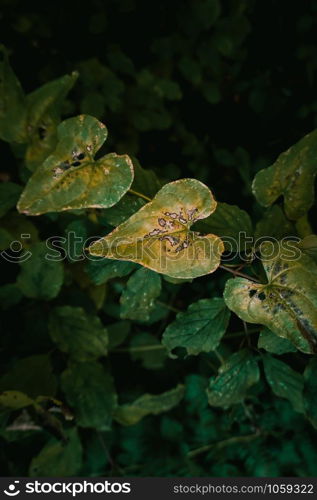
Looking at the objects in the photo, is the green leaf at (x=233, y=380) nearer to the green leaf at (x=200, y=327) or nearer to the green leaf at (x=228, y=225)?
the green leaf at (x=200, y=327)

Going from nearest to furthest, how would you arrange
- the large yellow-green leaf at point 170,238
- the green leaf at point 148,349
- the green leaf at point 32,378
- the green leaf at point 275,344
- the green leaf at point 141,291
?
the large yellow-green leaf at point 170,238 < the green leaf at point 275,344 < the green leaf at point 141,291 < the green leaf at point 32,378 < the green leaf at point 148,349

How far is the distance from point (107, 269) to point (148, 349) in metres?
0.51

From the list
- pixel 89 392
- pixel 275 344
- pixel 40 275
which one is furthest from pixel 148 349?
pixel 275 344

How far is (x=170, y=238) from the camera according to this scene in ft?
2.32

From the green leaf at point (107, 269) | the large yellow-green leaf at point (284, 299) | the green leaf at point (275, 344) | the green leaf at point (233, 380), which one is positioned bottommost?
the green leaf at point (233, 380)

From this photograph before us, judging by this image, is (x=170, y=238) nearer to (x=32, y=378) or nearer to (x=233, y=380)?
(x=233, y=380)

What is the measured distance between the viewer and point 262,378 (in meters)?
1.31

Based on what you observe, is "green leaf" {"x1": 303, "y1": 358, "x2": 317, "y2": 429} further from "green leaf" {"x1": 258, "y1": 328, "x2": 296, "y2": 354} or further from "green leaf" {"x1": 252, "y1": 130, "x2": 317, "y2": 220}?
"green leaf" {"x1": 252, "y1": 130, "x2": 317, "y2": 220}

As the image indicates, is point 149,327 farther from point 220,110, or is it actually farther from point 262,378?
point 220,110

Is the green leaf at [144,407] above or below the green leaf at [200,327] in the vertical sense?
below

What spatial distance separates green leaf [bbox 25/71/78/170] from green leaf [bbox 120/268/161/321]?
334 mm

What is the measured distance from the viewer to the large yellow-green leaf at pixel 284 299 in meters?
0.67

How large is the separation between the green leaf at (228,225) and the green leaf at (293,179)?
0.08 metres

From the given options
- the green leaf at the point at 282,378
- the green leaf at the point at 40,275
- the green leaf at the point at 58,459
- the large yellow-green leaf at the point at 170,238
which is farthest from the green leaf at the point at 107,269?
the green leaf at the point at 58,459
